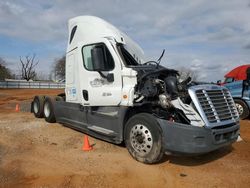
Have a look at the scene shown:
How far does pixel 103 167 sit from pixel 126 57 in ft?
8.81

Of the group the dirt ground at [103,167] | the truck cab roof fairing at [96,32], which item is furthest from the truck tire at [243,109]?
the truck cab roof fairing at [96,32]

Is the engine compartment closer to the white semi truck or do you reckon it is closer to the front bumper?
the white semi truck

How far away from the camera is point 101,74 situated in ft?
24.2

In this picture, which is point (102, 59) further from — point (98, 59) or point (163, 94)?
point (163, 94)

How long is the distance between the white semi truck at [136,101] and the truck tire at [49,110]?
1.67 meters

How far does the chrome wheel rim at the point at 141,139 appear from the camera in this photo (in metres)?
6.06

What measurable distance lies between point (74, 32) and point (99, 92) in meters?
2.20

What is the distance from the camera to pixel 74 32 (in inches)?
345

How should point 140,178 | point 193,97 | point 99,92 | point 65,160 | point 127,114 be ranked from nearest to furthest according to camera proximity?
point 140,178
point 193,97
point 65,160
point 127,114
point 99,92

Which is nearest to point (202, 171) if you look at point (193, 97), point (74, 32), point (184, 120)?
point (184, 120)

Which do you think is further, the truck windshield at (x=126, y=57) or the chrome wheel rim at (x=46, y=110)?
the chrome wheel rim at (x=46, y=110)

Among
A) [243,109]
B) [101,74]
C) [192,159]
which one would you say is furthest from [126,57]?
[243,109]

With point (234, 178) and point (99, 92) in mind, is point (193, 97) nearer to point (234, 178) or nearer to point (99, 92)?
point (234, 178)

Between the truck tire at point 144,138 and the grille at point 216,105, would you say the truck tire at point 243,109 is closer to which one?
the grille at point 216,105
